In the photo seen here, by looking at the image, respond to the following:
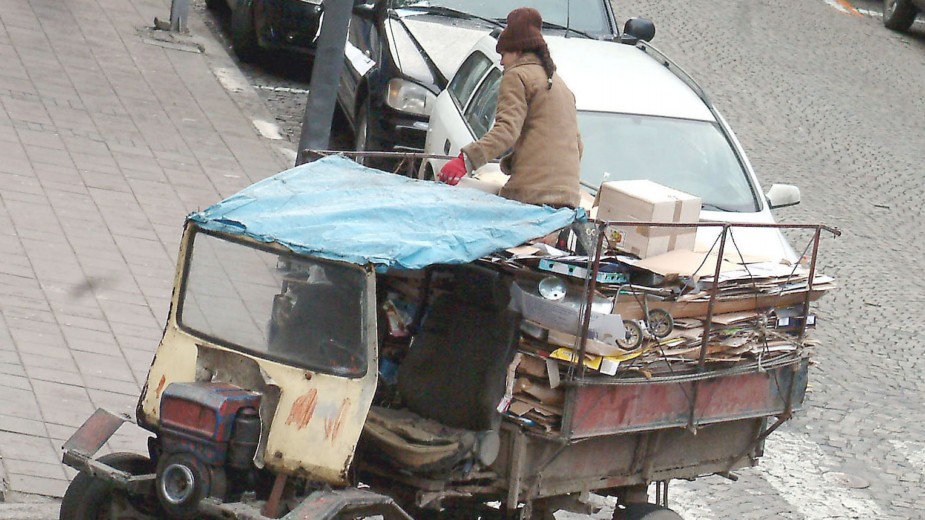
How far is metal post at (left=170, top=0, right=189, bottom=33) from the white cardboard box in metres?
8.59

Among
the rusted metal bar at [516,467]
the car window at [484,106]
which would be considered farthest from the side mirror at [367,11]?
the rusted metal bar at [516,467]

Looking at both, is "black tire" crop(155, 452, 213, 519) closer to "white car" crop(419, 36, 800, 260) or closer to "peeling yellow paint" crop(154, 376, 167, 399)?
"peeling yellow paint" crop(154, 376, 167, 399)

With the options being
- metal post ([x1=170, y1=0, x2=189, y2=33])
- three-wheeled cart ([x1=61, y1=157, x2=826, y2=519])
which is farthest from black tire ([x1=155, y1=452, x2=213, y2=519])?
metal post ([x1=170, y1=0, x2=189, y2=33])

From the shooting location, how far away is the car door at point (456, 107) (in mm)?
8672

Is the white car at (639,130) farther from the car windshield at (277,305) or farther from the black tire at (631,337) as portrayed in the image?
the car windshield at (277,305)

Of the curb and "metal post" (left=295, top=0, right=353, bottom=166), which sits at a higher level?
"metal post" (left=295, top=0, right=353, bottom=166)

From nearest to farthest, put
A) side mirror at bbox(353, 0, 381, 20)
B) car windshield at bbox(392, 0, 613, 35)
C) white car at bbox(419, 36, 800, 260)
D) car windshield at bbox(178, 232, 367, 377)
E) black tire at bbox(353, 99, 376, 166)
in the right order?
car windshield at bbox(178, 232, 367, 377), white car at bbox(419, 36, 800, 260), black tire at bbox(353, 99, 376, 166), car windshield at bbox(392, 0, 613, 35), side mirror at bbox(353, 0, 381, 20)

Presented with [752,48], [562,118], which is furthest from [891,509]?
[752,48]

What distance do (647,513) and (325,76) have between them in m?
3.91

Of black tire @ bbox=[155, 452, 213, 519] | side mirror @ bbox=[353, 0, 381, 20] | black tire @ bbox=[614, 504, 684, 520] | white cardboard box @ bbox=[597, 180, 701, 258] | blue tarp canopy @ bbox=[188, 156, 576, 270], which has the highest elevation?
blue tarp canopy @ bbox=[188, 156, 576, 270]

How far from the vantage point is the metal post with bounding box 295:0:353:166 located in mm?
8188

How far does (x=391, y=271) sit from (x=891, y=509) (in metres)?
3.52

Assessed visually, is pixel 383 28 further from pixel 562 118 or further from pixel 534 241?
pixel 534 241

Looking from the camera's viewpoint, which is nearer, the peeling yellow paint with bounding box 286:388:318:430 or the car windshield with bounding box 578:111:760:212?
the peeling yellow paint with bounding box 286:388:318:430
